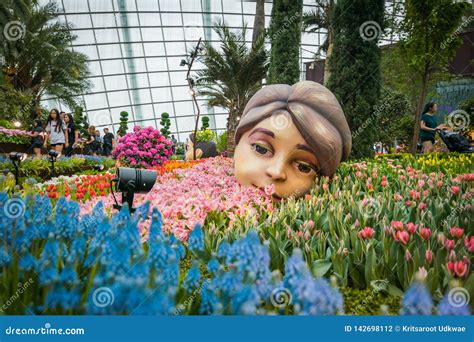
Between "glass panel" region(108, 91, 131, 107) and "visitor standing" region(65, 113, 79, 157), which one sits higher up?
"visitor standing" region(65, 113, 79, 157)

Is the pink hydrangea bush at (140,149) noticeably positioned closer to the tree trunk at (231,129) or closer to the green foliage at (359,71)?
the green foliage at (359,71)

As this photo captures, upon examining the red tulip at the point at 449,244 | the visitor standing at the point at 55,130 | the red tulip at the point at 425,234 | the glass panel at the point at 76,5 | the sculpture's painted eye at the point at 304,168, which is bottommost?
the visitor standing at the point at 55,130

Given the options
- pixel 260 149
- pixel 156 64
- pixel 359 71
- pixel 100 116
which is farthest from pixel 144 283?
pixel 100 116

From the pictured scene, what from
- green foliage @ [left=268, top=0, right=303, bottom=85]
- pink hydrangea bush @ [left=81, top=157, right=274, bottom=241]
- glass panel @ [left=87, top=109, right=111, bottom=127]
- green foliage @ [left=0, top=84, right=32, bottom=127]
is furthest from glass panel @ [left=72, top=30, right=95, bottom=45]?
pink hydrangea bush @ [left=81, top=157, right=274, bottom=241]

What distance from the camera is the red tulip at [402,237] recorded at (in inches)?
40.9

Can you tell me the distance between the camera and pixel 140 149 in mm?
6527

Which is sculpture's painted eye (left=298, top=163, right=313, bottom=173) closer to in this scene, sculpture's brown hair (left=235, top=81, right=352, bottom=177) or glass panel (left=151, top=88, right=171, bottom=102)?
sculpture's brown hair (left=235, top=81, right=352, bottom=177)

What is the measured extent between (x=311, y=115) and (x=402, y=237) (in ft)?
4.80

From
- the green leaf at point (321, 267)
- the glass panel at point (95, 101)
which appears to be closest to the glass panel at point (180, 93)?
the glass panel at point (95, 101)

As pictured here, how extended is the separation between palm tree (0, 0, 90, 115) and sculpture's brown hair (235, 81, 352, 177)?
6.31 feet

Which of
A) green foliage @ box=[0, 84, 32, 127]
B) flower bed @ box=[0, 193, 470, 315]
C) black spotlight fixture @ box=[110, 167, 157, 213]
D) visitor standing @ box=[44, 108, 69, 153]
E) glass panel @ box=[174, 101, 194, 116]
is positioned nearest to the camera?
flower bed @ box=[0, 193, 470, 315]

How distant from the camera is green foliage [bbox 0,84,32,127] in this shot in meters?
5.73

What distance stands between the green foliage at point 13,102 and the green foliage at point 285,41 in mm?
5759

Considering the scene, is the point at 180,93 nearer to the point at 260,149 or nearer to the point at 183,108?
the point at 183,108
